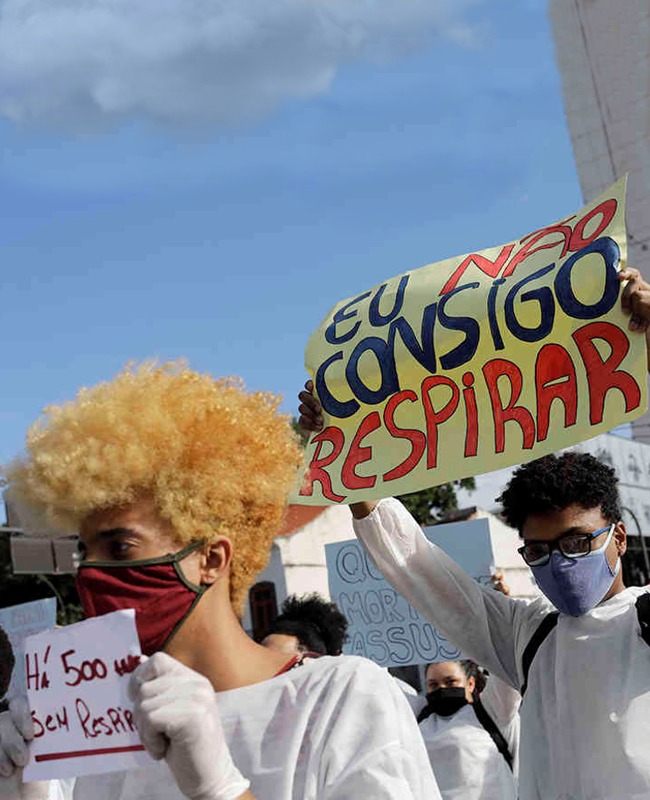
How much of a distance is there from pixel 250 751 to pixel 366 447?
5.05 ft

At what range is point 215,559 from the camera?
2393mm

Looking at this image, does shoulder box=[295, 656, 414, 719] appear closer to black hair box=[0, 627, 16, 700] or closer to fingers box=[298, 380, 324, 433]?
fingers box=[298, 380, 324, 433]

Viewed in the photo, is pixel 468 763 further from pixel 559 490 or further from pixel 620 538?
pixel 559 490

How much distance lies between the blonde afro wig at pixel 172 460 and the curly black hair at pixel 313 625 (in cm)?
372

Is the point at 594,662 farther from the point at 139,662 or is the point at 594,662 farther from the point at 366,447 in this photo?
the point at 139,662

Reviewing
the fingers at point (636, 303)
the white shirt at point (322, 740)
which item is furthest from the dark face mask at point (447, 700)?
the white shirt at point (322, 740)

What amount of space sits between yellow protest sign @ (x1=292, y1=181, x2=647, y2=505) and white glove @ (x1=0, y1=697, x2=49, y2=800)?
1046 millimetres

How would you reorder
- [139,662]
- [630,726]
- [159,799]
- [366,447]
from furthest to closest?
[366,447] < [630,726] < [159,799] < [139,662]

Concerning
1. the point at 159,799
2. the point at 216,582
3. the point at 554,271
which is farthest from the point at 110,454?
the point at 554,271

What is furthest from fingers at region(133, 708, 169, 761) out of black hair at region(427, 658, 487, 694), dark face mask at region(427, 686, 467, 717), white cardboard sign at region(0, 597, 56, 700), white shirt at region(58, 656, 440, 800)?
white cardboard sign at region(0, 597, 56, 700)

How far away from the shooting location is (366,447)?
11.9 ft

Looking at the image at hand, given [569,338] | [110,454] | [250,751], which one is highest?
[569,338]

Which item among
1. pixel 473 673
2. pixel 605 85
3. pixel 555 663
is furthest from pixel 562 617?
pixel 605 85

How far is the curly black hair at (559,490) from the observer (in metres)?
3.69
